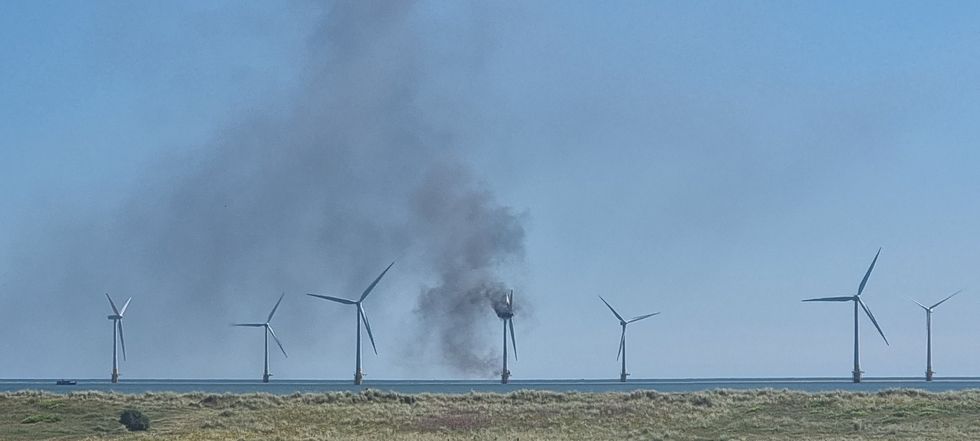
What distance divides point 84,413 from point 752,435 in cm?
4538

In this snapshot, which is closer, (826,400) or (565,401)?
(826,400)

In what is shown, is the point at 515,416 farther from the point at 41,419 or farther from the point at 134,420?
the point at 41,419

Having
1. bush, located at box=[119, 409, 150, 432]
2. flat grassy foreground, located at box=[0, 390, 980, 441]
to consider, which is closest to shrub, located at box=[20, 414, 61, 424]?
flat grassy foreground, located at box=[0, 390, 980, 441]

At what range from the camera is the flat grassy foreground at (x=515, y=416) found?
87.4 meters

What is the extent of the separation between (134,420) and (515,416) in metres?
24.0

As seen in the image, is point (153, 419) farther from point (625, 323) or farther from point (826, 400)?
point (625, 323)

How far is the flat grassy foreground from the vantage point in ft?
287

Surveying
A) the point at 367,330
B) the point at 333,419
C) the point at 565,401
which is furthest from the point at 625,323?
the point at 333,419

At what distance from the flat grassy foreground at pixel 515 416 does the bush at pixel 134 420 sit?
925 millimetres

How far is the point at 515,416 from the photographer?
100000 mm

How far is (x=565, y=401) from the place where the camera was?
11312cm

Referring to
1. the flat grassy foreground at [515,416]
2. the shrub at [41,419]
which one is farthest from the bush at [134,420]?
the shrub at [41,419]

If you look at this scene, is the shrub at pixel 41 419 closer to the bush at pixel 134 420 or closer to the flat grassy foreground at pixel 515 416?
the flat grassy foreground at pixel 515 416

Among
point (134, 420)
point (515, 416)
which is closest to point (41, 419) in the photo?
point (134, 420)
